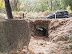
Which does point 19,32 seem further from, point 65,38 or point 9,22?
point 65,38

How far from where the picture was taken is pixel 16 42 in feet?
10.3

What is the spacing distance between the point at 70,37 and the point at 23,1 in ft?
73.2

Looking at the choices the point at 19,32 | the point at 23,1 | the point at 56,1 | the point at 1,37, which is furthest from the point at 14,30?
the point at 56,1

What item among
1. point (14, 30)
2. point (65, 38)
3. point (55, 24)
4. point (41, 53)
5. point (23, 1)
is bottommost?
point (41, 53)

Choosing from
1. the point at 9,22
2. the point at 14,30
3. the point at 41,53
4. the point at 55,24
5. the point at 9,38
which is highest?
the point at 9,22

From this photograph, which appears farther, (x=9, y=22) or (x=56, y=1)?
(x=56, y=1)

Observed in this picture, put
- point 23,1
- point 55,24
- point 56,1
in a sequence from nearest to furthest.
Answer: point 55,24, point 23,1, point 56,1

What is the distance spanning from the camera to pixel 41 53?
5688 millimetres

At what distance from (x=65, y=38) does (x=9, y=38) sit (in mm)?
5127

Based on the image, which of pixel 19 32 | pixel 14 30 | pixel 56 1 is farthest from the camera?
pixel 56 1

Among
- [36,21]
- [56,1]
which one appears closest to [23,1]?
[56,1]

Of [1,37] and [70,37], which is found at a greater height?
[1,37]

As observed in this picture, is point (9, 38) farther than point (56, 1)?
No

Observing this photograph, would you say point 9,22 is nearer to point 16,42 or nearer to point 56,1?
point 16,42
